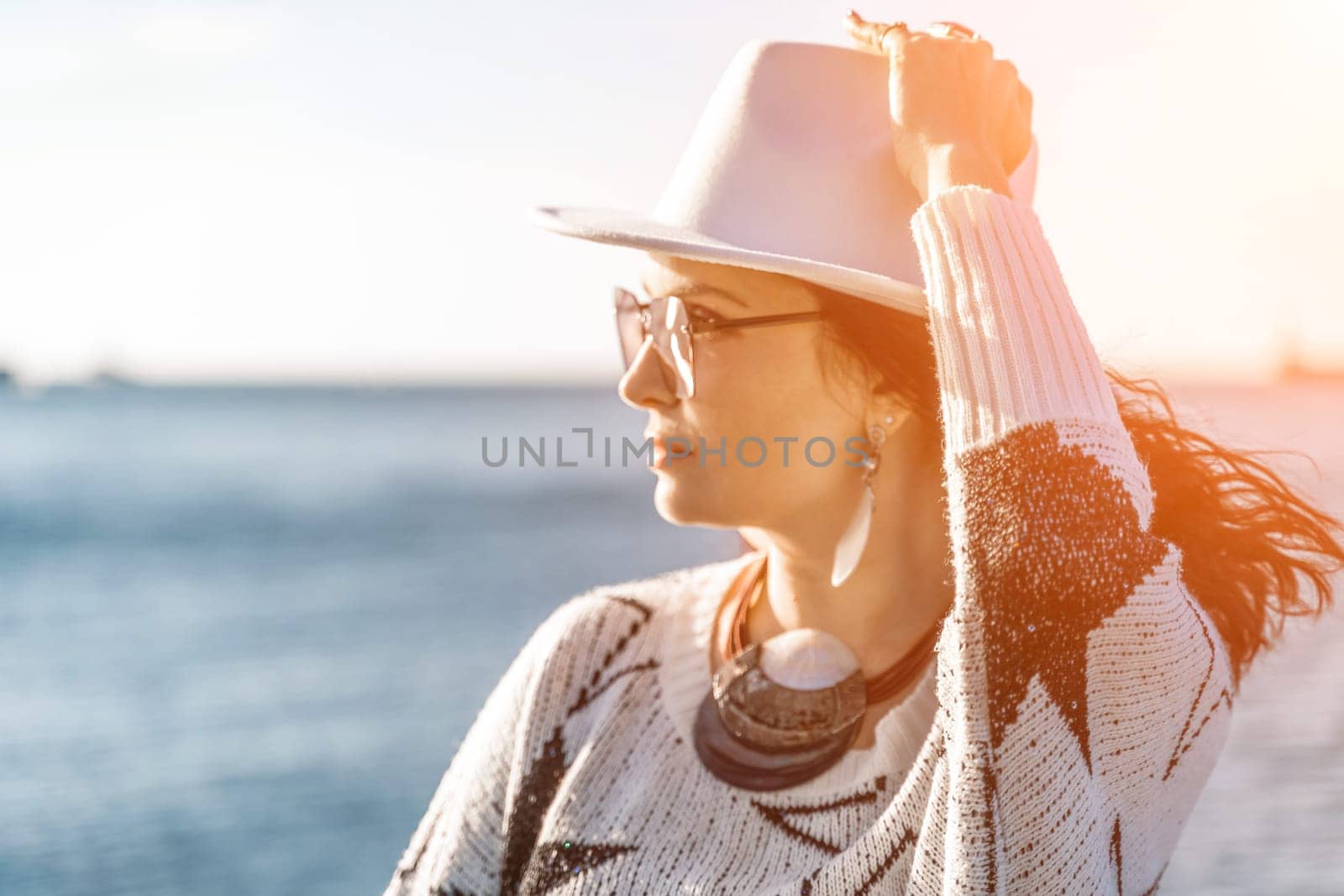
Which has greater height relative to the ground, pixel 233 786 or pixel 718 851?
pixel 718 851

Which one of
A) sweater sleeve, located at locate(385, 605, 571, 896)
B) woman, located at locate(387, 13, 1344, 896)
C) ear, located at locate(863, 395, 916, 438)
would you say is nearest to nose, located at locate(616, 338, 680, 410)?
woman, located at locate(387, 13, 1344, 896)

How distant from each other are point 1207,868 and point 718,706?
14.2ft

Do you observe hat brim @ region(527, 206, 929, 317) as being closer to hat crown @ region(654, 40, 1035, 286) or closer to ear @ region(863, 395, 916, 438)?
hat crown @ region(654, 40, 1035, 286)

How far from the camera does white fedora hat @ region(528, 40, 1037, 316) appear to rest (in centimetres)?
185

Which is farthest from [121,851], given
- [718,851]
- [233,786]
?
[718,851]

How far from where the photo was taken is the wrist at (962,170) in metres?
1.75

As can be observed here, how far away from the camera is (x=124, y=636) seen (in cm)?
1327

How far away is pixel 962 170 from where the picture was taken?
1.75m

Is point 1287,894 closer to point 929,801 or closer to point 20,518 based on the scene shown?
point 929,801

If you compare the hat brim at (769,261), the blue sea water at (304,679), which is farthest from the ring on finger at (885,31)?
the blue sea water at (304,679)

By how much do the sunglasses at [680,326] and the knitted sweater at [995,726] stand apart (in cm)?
38

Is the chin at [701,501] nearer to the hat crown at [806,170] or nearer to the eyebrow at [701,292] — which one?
the eyebrow at [701,292]

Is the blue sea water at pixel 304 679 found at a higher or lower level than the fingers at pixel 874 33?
lower

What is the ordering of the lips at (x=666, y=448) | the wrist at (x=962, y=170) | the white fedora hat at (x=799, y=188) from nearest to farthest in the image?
the wrist at (x=962, y=170)
the white fedora hat at (x=799, y=188)
the lips at (x=666, y=448)
